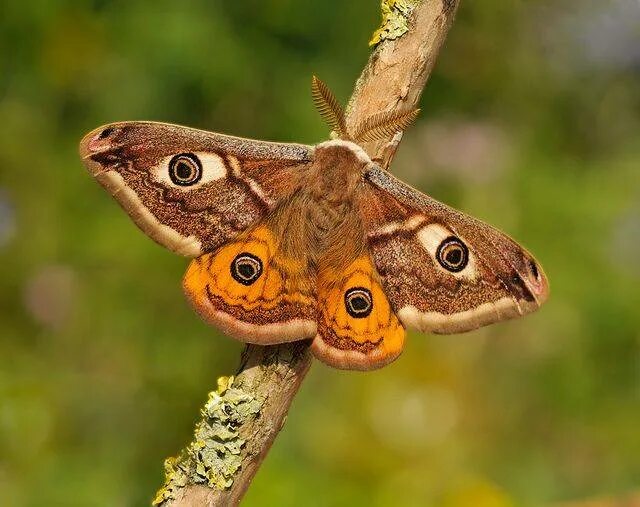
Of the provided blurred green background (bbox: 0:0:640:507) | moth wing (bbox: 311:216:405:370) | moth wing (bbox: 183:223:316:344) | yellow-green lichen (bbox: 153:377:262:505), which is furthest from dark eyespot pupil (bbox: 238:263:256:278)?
blurred green background (bbox: 0:0:640:507)

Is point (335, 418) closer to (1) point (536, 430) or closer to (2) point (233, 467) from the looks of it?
(1) point (536, 430)

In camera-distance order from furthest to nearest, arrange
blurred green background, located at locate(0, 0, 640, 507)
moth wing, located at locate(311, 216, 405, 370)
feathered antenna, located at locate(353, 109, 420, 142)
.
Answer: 1. blurred green background, located at locate(0, 0, 640, 507)
2. moth wing, located at locate(311, 216, 405, 370)
3. feathered antenna, located at locate(353, 109, 420, 142)

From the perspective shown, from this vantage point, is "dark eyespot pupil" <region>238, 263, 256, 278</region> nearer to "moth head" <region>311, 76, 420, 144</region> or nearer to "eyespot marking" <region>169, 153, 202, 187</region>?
"eyespot marking" <region>169, 153, 202, 187</region>

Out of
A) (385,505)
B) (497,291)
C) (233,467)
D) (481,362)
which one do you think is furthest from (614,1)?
(233,467)

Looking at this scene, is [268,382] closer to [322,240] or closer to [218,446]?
[218,446]

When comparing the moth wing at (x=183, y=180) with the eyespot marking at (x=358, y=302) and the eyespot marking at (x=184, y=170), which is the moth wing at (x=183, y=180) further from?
the eyespot marking at (x=358, y=302)

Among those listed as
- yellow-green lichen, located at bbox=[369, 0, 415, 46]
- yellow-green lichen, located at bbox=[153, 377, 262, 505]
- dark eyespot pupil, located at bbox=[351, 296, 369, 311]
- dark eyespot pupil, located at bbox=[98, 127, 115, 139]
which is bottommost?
yellow-green lichen, located at bbox=[153, 377, 262, 505]

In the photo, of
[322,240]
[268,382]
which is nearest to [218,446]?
[268,382]
